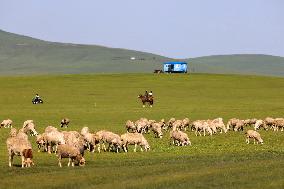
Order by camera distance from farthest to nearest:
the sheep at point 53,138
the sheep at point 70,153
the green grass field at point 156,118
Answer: the sheep at point 53,138
the sheep at point 70,153
the green grass field at point 156,118

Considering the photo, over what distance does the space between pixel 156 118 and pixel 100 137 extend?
24.5 m

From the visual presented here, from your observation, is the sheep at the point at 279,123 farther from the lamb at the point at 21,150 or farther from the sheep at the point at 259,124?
the lamb at the point at 21,150

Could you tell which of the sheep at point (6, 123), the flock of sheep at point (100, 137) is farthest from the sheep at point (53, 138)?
the sheep at point (6, 123)

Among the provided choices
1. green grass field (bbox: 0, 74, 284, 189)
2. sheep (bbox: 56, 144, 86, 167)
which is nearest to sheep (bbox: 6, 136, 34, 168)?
green grass field (bbox: 0, 74, 284, 189)

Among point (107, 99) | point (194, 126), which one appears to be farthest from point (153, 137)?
point (107, 99)

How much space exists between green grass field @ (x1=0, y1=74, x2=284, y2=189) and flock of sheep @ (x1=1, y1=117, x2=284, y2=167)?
29.6 inches

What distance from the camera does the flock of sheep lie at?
31.1 metres

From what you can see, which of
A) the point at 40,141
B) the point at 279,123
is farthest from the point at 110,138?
the point at 279,123

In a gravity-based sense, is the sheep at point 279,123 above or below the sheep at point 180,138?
above

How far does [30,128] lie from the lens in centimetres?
4775

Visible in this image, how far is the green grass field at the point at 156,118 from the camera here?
27109 millimetres

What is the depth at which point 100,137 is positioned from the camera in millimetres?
38594

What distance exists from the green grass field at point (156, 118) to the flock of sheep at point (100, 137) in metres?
0.75

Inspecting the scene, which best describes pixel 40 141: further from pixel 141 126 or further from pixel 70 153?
pixel 141 126
